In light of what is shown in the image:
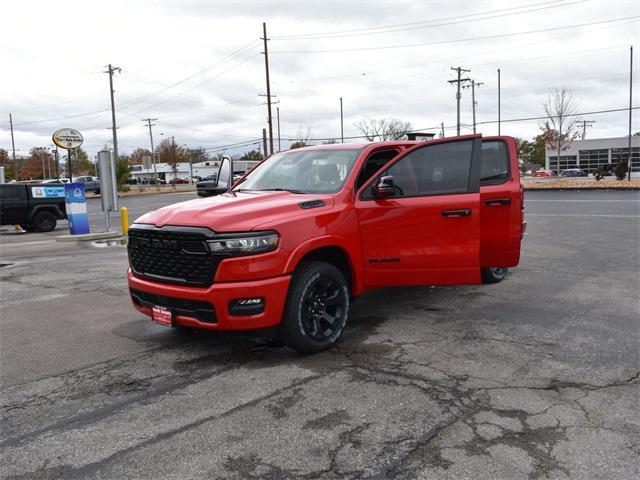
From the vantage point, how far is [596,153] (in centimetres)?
7238

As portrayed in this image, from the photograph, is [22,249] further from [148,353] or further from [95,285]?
[148,353]

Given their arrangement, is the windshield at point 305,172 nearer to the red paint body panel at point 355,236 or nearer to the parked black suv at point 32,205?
the red paint body panel at point 355,236

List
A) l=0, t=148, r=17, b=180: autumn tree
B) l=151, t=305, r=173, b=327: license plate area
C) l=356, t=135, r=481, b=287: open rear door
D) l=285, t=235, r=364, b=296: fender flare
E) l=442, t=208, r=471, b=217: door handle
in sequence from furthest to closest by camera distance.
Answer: l=0, t=148, r=17, b=180: autumn tree
l=442, t=208, r=471, b=217: door handle
l=356, t=135, r=481, b=287: open rear door
l=151, t=305, r=173, b=327: license plate area
l=285, t=235, r=364, b=296: fender flare

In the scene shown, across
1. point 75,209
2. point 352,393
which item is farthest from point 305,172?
point 75,209

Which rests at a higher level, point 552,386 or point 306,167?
point 306,167

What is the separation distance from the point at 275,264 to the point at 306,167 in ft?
5.78

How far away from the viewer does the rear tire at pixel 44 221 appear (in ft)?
65.1

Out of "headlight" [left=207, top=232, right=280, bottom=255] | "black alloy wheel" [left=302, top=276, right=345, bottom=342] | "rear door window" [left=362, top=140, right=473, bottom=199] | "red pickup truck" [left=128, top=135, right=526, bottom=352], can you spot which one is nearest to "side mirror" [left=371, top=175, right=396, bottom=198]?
"red pickup truck" [left=128, top=135, right=526, bottom=352]

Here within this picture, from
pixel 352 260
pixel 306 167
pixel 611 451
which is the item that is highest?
pixel 306 167

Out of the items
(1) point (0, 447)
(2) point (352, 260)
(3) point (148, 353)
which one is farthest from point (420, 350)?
(1) point (0, 447)

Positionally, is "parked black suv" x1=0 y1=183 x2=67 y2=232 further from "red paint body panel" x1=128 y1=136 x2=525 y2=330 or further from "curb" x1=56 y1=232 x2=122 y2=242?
"red paint body panel" x1=128 y1=136 x2=525 y2=330

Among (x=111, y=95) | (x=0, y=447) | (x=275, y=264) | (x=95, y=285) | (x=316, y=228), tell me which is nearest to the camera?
(x=0, y=447)

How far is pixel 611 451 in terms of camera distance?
316 centimetres

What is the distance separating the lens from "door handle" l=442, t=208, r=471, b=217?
18.1 ft
